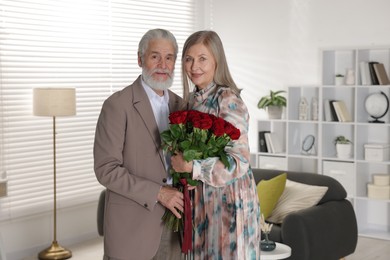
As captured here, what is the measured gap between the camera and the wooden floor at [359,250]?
6301mm

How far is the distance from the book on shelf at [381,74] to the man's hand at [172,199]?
4.71m

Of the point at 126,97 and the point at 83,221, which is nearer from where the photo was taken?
the point at 126,97

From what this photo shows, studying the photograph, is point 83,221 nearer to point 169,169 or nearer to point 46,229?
point 46,229

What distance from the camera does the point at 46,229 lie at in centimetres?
665

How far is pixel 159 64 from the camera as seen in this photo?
9.86 feet

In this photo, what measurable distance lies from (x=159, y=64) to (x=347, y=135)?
4.99 m

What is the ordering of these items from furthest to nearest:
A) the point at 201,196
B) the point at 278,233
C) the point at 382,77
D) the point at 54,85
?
the point at 382,77, the point at 54,85, the point at 278,233, the point at 201,196

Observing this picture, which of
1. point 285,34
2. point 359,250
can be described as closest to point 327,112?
point 285,34

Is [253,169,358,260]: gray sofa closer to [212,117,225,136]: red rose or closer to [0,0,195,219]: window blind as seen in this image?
[0,0,195,219]: window blind

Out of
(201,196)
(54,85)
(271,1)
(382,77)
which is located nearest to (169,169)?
(201,196)

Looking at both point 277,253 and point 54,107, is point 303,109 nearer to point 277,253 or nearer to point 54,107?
point 54,107

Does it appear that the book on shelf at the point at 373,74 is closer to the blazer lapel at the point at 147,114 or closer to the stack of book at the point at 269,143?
the stack of book at the point at 269,143

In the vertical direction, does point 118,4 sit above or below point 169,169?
above

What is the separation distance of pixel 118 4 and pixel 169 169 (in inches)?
187
